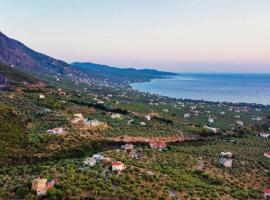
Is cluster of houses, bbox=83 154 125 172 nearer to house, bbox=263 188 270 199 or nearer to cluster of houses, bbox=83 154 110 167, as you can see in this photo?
cluster of houses, bbox=83 154 110 167

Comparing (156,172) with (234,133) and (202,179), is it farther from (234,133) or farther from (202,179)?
(234,133)

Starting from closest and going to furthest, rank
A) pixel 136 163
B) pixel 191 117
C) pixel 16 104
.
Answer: pixel 136 163 → pixel 16 104 → pixel 191 117

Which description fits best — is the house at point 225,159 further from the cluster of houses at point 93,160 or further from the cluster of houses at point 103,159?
the cluster of houses at point 93,160

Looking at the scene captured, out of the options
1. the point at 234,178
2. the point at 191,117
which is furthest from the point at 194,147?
the point at 191,117

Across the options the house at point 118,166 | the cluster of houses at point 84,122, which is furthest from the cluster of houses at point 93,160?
the cluster of houses at point 84,122

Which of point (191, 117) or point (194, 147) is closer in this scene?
point (194, 147)
